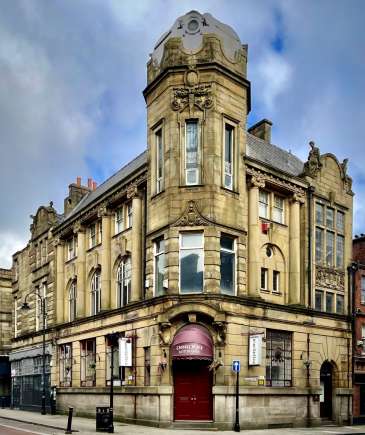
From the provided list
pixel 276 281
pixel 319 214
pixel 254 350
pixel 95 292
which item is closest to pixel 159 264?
pixel 254 350

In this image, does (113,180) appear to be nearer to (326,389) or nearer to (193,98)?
(193,98)

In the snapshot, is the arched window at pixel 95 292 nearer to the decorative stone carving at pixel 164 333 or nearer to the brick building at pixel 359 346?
the decorative stone carving at pixel 164 333

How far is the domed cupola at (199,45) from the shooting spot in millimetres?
34594

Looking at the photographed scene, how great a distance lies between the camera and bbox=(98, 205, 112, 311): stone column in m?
41.7

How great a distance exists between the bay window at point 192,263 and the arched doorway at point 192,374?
6.62 feet

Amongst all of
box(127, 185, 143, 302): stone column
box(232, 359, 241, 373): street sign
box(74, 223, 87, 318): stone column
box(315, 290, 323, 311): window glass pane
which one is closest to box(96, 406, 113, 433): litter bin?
box(232, 359, 241, 373): street sign

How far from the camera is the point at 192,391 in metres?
31.8

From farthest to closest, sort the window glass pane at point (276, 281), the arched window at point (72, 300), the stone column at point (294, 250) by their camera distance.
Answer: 1. the arched window at point (72, 300)
2. the stone column at point (294, 250)
3. the window glass pane at point (276, 281)

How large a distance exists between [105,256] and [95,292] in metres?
3.98

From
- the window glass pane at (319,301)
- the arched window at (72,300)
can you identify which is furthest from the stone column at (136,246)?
the arched window at (72,300)

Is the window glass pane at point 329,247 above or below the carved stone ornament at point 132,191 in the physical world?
below

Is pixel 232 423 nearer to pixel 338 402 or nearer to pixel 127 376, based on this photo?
pixel 127 376

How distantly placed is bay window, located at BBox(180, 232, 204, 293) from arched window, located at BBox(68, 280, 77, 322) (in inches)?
705

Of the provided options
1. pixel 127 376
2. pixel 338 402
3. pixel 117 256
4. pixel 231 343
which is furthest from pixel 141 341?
pixel 338 402
